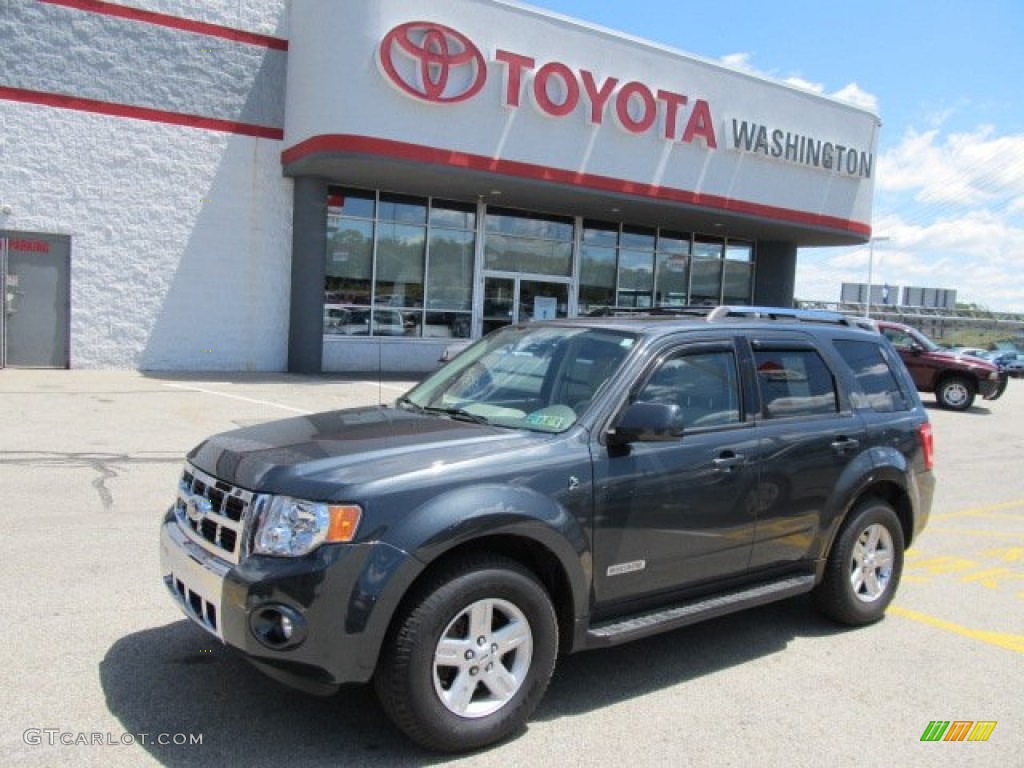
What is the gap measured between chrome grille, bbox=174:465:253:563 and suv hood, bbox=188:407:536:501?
0.16 feet

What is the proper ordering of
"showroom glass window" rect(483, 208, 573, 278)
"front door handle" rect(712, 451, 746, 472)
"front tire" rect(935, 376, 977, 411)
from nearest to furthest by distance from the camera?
"front door handle" rect(712, 451, 746, 472), "front tire" rect(935, 376, 977, 411), "showroom glass window" rect(483, 208, 573, 278)

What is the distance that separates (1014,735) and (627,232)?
65.4 ft

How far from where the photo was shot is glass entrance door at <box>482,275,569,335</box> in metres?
20.6

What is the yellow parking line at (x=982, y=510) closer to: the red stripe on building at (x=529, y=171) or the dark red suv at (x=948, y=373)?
the dark red suv at (x=948, y=373)

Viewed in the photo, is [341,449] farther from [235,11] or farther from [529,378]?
[235,11]

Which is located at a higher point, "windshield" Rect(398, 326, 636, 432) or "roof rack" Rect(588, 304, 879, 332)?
"roof rack" Rect(588, 304, 879, 332)

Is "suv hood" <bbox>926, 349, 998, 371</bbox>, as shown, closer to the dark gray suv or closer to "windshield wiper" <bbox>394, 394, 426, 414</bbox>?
the dark gray suv

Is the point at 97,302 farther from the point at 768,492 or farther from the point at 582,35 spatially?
the point at 768,492

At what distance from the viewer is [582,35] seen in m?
17.9

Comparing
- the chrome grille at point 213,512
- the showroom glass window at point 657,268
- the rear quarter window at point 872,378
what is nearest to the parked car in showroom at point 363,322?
the showroom glass window at point 657,268

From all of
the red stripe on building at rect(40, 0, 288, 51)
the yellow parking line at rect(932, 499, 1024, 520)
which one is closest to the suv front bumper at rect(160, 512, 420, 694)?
the yellow parking line at rect(932, 499, 1024, 520)

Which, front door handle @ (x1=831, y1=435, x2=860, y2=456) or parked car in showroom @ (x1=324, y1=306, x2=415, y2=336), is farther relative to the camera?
Answer: parked car in showroom @ (x1=324, y1=306, x2=415, y2=336)

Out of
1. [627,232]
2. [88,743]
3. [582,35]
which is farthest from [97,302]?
[88,743]

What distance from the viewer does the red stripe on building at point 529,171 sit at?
1570 centimetres
